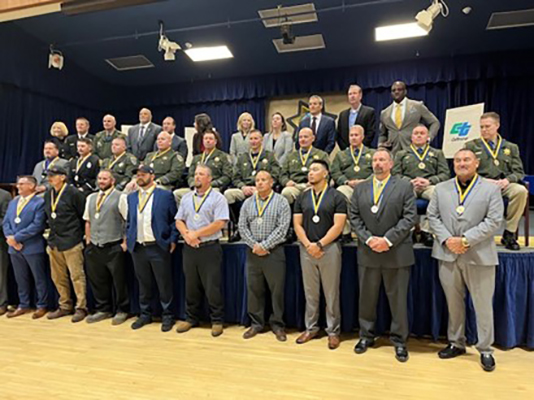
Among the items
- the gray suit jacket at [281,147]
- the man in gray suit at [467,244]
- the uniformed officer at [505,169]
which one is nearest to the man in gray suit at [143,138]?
the gray suit jacket at [281,147]

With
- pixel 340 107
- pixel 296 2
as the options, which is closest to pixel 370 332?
pixel 296 2

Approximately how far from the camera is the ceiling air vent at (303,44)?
7.11 m

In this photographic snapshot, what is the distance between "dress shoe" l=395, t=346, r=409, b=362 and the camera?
289 cm

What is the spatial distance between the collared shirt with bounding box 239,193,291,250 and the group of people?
0.04ft

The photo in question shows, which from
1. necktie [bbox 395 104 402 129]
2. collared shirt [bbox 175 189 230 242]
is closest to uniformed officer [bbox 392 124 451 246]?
necktie [bbox 395 104 402 129]

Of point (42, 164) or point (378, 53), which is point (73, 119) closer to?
point (42, 164)

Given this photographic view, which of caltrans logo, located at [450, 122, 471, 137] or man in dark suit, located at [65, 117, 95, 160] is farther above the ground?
caltrans logo, located at [450, 122, 471, 137]

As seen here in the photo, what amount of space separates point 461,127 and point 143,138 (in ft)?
16.3

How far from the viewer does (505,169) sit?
3.33 meters

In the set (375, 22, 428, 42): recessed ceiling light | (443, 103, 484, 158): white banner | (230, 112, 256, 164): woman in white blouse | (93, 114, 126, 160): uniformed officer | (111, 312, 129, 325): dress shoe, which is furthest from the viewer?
(375, 22, 428, 42): recessed ceiling light

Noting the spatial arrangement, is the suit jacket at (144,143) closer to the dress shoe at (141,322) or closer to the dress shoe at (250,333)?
the dress shoe at (141,322)

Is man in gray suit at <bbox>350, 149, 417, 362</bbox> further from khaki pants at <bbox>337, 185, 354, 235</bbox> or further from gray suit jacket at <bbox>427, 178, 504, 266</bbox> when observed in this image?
khaki pants at <bbox>337, 185, 354, 235</bbox>

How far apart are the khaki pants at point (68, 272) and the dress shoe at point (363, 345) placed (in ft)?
9.27

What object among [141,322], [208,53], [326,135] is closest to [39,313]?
[141,322]
